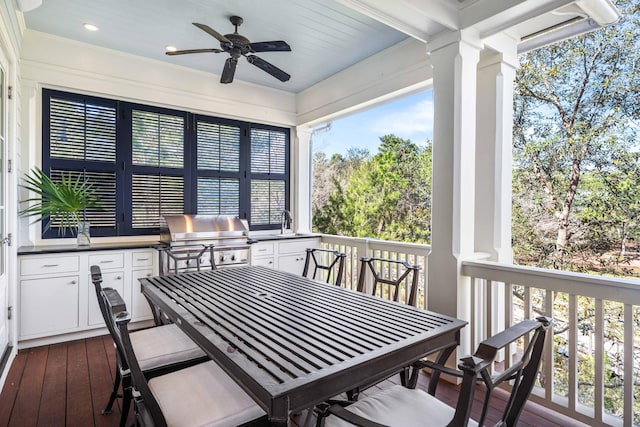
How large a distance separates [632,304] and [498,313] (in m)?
1.16

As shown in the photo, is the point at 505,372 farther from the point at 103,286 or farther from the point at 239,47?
the point at 103,286

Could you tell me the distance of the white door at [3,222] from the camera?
104 inches

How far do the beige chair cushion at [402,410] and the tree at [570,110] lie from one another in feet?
12.5

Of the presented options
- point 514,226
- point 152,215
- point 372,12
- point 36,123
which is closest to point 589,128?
point 514,226

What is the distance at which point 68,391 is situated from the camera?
2443 mm

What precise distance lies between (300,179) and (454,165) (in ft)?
10.6

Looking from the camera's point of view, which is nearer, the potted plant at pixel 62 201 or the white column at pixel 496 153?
the white column at pixel 496 153

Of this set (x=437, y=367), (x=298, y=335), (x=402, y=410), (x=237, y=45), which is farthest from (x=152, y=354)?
(x=237, y=45)

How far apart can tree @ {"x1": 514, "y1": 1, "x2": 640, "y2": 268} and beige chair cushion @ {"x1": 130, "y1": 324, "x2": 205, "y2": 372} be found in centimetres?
442

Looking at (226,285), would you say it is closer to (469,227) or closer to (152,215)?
(469,227)

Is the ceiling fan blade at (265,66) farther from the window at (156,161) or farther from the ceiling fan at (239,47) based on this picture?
the window at (156,161)

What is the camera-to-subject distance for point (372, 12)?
2.32 meters

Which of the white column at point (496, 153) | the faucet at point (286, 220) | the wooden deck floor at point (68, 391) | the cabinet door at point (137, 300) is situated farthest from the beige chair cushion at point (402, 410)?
the faucet at point (286, 220)

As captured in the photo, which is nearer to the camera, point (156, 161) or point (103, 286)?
point (103, 286)
